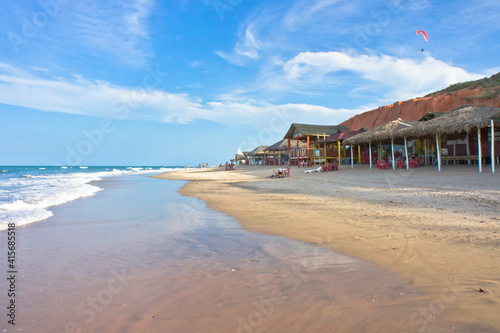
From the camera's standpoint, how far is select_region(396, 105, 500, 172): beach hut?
13.4 m

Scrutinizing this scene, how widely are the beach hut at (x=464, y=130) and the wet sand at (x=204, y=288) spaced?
13.3m

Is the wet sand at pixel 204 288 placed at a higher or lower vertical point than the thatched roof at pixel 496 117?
lower

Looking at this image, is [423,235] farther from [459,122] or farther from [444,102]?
[444,102]

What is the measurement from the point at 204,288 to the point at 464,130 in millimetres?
16836

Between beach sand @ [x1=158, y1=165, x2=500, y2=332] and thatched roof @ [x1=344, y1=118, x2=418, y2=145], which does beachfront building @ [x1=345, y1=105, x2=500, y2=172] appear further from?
beach sand @ [x1=158, y1=165, x2=500, y2=332]

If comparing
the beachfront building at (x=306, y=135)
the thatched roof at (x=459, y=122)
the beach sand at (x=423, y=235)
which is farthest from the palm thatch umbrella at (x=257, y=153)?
the beach sand at (x=423, y=235)

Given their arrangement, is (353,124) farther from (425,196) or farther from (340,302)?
(340,302)

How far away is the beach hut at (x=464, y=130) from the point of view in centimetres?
1343

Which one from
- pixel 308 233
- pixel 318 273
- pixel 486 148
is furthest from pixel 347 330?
pixel 486 148

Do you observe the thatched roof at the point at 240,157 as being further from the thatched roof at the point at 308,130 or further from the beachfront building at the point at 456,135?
the beachfront building at the point at 456,135

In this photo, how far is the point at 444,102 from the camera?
42750 mm

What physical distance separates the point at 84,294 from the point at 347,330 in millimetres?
2569

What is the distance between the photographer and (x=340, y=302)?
2.50m

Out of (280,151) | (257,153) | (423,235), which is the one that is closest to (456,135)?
(423,235)
